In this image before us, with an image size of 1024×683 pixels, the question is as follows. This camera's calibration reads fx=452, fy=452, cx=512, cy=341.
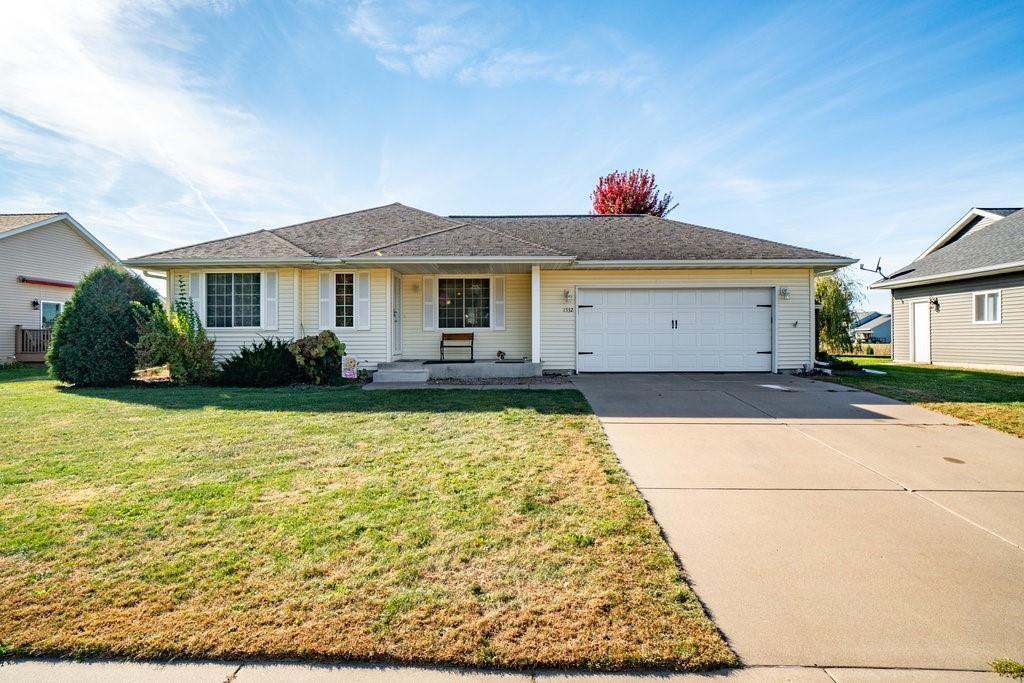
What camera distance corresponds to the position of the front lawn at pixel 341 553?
199 centimetres

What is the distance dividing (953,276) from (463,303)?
1582 cm

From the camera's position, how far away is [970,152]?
11.3 metres

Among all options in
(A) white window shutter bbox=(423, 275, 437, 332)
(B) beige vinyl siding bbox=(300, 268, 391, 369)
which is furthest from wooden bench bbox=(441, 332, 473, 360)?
(B) beige vinyl siding bbox=(300, 268, 391, 369)

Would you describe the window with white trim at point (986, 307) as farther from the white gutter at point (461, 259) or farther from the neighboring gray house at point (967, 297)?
the white gutter at point (461, 259)

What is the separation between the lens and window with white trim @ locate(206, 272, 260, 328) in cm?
1130

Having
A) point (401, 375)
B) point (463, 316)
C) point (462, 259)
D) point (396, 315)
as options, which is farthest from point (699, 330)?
point (396, 315)

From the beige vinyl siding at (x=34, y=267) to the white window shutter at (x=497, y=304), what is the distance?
15820 mm

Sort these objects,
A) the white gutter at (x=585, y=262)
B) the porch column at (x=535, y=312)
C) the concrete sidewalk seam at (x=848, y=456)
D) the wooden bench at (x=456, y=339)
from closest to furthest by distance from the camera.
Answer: the concrete sidewalk seam at (x=848, y=456)
the white gutter at (x=585, y=262)
the porch column at (x=535, y=312)
the wooden bench at (x=456, y=339)

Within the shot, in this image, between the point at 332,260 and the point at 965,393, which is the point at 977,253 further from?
the point at 332,260

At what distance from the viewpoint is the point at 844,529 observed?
315 cm

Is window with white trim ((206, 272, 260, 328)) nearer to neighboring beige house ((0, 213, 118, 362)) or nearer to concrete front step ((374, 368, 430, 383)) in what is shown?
concrete front step ((374, 368, 430, 383))

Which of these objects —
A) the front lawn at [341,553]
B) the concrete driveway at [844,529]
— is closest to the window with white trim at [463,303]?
the concrete driveway at [844,529]

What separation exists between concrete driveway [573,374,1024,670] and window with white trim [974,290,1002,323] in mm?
11375

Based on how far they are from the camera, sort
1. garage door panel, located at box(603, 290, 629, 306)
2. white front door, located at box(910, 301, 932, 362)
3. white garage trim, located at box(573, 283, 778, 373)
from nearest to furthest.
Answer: white garage trim, located at box(573, 283, 778, 373), garage door panel, located at box(603, 290, 629, 306), white front door, located at box(910, 301, 932, 362)
